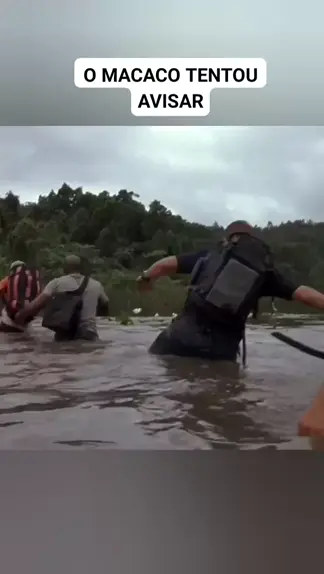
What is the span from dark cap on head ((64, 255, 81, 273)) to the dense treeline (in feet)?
0.04

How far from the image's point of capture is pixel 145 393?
1.29 metres

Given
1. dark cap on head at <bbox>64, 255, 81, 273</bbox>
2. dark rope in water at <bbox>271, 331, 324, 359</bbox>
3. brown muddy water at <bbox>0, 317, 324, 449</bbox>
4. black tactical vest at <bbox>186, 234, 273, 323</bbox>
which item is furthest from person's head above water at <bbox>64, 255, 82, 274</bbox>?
dark rope in water at <bbox>271, 331, 324, 359</bbox>

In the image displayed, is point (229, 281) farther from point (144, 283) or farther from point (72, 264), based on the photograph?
point (72, 264)

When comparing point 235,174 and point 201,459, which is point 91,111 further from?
point 201,459

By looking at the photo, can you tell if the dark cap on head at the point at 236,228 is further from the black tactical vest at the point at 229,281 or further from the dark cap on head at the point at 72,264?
the dark cap on head at the point at 72,264

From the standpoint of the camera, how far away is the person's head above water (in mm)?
1338

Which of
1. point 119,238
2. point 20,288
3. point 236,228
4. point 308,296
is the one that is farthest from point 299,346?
point 20,288

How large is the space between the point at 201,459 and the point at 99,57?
33.7 inches

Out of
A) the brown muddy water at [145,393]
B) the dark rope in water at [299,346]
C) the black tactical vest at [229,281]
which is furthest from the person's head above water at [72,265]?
the dark rope in water at [299,346]

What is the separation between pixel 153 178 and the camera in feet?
4.33

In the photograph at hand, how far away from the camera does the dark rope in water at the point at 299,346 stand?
1.32 metres

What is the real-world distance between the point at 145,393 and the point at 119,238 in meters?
0.32

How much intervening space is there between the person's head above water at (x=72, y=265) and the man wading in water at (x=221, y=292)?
0.13 meters

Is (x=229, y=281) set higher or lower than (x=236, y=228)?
lower
